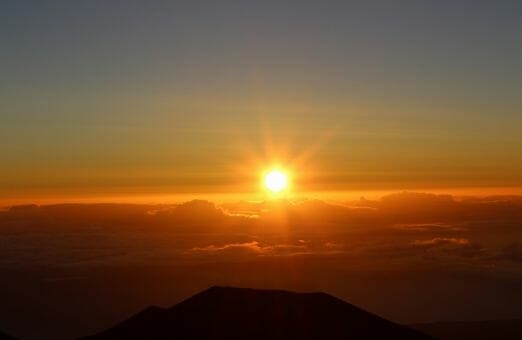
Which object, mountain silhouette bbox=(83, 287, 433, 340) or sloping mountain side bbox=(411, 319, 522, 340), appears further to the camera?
sloping mountain side bbox=(411, 319, 522, 340)

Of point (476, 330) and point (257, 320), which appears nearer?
point (257, 320)

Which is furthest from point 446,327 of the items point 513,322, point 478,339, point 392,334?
point 392,334

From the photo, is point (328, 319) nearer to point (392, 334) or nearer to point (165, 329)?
point (392, 334)

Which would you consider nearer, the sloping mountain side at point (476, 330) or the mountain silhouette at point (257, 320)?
the mountain silhouette at point (257, 320)

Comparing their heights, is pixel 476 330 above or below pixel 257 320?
below

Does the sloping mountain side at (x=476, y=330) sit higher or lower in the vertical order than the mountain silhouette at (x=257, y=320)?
lower
